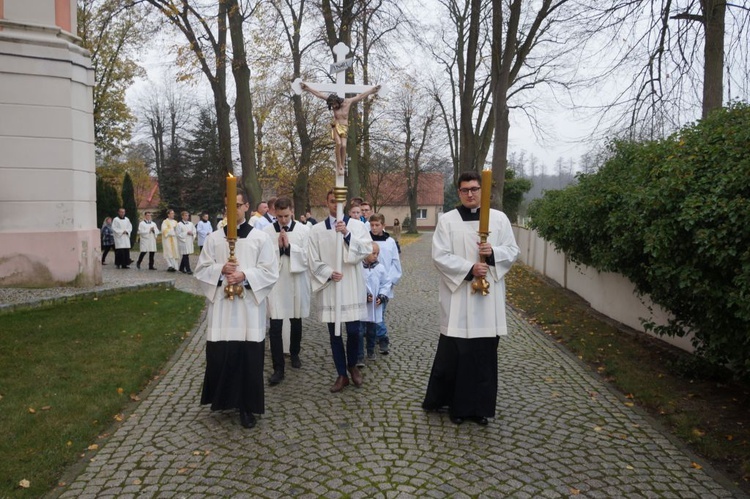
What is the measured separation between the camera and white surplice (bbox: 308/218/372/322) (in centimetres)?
597

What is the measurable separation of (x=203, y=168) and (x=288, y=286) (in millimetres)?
38172

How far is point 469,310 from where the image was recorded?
5000mm

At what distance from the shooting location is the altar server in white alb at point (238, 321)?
4.97 metres

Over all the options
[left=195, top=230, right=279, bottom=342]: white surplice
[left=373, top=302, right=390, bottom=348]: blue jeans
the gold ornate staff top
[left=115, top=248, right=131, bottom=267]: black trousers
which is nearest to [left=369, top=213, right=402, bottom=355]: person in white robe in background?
[left=373, top=302, right=390, bottom=348]: blue jeans

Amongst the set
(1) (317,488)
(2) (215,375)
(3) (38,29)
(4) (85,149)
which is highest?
(3) (38,29)

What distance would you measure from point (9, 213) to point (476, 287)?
10.2 meters

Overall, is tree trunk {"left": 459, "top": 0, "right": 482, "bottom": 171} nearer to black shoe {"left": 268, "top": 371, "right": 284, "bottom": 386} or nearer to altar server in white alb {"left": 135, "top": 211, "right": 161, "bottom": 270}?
altar server in white alb {"left": 135, "top": 211, "right": 161, "bottom": 270}

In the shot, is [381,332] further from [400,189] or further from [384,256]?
[400,189]

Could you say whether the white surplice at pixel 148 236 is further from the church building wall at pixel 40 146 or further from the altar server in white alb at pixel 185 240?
the church building wall at pixel 40 146

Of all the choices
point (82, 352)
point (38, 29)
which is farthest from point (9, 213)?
point (82, 352)

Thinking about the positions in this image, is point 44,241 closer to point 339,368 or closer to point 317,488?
point 339,368

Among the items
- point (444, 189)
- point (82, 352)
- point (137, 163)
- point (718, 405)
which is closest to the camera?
point (718, 405)

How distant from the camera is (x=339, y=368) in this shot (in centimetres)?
601

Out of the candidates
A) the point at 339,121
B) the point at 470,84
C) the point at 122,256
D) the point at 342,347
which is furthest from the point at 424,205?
the point at 342,347
